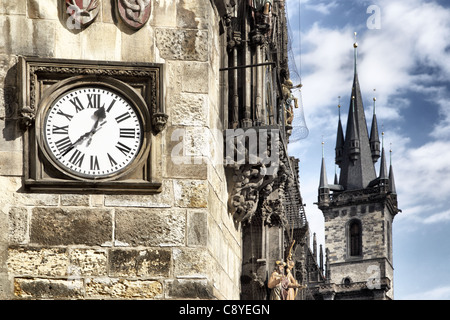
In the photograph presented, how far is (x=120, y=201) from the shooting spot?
12234 millimetres

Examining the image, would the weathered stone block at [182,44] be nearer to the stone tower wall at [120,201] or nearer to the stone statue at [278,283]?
the stone tower wall at [120,201]

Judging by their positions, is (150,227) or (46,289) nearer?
(46,289)

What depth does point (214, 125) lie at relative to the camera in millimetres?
13562

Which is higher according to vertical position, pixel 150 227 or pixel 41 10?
pixel 41 10

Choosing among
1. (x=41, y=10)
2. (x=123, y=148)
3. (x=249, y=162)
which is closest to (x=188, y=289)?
(x=123, y=148)

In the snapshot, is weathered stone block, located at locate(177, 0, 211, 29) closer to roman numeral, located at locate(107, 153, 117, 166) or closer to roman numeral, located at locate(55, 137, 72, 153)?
roman numeral, located at locate(107, 153, 117, 166)

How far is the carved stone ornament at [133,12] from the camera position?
12641 mm

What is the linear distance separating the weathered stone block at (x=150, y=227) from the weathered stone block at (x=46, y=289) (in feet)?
2.37

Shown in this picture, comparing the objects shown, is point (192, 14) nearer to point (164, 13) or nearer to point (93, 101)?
point (164, 13)

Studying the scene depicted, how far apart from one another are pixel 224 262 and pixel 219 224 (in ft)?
3.54

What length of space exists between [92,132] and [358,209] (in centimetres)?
11613

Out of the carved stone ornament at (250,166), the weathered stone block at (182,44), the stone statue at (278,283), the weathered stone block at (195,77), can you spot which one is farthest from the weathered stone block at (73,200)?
the stone statue at (278,283)

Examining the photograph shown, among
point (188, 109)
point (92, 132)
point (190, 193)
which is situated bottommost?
point (190, 193)

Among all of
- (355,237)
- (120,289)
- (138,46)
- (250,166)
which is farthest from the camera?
(355,237)
